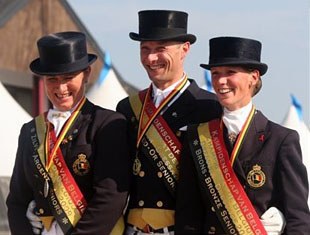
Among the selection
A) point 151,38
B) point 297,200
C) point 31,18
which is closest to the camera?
point 297,200

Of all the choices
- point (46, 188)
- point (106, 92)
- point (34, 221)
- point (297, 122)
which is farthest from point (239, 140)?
point (106, 92)

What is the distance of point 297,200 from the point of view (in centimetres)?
414

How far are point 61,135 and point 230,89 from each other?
928 mm

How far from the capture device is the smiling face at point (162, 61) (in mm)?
4477

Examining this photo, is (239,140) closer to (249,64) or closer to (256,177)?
(256,177)

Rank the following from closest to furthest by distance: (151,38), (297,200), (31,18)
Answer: (297,200) < (151,38) < (31,18)

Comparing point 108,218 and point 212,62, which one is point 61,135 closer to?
point 108,218

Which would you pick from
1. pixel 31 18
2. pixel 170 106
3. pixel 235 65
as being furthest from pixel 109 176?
pixel 31 18

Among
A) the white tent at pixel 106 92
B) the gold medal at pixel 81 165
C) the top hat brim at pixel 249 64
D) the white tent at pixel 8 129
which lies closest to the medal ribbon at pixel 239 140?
the top hat brim at pixel 249 64

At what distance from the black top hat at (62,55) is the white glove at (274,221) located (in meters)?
1.18

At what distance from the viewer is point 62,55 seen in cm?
457

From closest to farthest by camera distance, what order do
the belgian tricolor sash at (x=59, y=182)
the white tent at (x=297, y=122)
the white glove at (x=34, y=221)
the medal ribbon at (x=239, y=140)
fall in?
the medal ribbon at (x=239, y=140)
the belgian tricolor sash at (x=59, y=182)
the white glove at (x=34, y=221)
the white tent at (x=297, y=122)

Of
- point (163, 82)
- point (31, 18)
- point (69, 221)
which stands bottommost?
point (31, 18)

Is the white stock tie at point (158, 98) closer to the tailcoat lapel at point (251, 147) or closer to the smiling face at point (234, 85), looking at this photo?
the smiling face at point (234, 85)
